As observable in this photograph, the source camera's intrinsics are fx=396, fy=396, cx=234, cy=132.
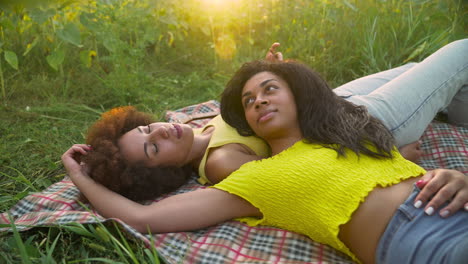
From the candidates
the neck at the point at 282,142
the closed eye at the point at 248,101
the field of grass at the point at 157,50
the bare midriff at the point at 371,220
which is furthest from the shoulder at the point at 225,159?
the field of grass at the point at 157,50

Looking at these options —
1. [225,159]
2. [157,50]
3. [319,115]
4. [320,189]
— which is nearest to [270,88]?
[319,115]

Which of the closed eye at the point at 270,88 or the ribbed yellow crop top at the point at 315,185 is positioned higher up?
the closed eye at the point at 270,88

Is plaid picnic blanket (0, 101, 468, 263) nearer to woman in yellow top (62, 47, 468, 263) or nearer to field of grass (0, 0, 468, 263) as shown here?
woman in yellow top (62, 47, 468, 263)

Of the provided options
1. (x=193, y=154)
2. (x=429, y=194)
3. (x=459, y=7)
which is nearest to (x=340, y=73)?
(x=459, y=7)

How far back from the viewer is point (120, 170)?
6.72ft

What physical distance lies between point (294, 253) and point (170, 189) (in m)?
0.83

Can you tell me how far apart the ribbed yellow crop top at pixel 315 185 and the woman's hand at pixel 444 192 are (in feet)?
0.49

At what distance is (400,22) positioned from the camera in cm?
377

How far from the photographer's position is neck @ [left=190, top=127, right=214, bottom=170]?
7.58ft

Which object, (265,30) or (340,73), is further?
(265,30)

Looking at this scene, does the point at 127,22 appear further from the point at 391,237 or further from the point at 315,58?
the point at 391,237

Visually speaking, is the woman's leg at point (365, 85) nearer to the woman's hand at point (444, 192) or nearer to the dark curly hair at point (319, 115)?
the dark curly hair at point (319, 115)

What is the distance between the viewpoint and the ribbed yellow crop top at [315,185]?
1611mm

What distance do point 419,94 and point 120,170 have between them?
177cm
